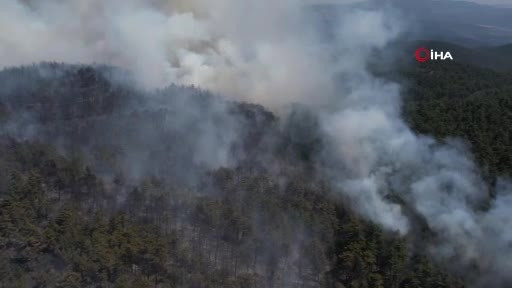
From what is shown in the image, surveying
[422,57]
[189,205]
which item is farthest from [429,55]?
[189,205]

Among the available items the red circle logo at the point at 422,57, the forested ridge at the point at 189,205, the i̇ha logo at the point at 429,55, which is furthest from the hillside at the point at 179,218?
the i̇ha logo at the point at 429,55

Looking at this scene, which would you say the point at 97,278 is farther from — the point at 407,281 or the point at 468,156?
the point at 468,156

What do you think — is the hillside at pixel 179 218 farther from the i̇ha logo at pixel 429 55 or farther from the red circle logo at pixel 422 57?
the i̇ha logo at pixel 429 55

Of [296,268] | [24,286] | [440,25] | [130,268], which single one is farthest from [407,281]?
[440,25]

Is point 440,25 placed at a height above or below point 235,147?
above

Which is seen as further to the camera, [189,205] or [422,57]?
[422,57]

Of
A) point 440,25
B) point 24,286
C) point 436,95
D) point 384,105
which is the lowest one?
point 24,286

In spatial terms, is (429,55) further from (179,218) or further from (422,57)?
(179,218)
